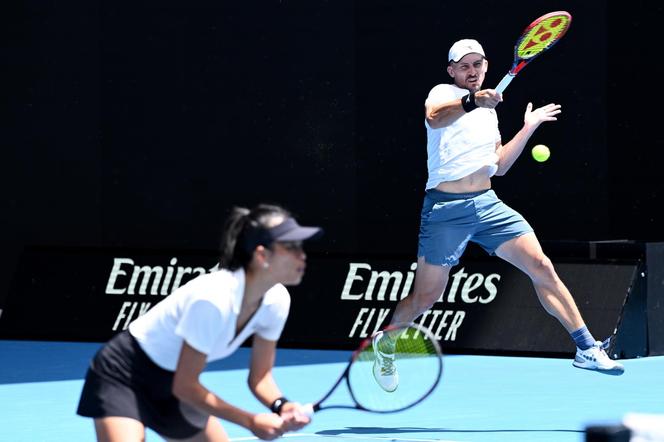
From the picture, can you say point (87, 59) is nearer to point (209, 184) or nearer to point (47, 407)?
point (209, 184)

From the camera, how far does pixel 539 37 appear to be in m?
7.39

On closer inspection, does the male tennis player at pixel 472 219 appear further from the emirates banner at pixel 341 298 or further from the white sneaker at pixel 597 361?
the emirates banner at pixel 341 298

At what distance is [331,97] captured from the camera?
11.0 metres

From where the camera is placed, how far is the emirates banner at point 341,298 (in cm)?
907

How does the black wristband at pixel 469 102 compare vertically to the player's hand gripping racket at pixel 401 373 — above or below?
above

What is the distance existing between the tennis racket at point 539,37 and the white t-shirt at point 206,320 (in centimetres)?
321

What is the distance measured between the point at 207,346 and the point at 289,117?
23.3 feet

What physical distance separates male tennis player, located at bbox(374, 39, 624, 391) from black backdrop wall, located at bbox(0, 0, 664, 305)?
11.2ft

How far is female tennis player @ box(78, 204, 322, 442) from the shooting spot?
4133mm

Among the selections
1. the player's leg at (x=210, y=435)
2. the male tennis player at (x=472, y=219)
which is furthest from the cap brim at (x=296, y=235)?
the male tennis player at (x=472, y=219)

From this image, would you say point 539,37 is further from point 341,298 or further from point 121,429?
point 121,429

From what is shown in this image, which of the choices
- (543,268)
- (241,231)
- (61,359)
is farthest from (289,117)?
(241,231)

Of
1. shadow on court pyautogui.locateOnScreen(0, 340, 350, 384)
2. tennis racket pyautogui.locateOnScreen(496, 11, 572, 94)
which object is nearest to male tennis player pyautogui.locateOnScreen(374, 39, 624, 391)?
tennis racket pyautogui.locateOnScreen(496, 11, 572, 94)

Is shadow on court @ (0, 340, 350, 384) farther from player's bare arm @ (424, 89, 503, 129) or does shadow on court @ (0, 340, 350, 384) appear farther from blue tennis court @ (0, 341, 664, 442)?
Answer: player's bare arm @ (424, 89, 503, 129)
